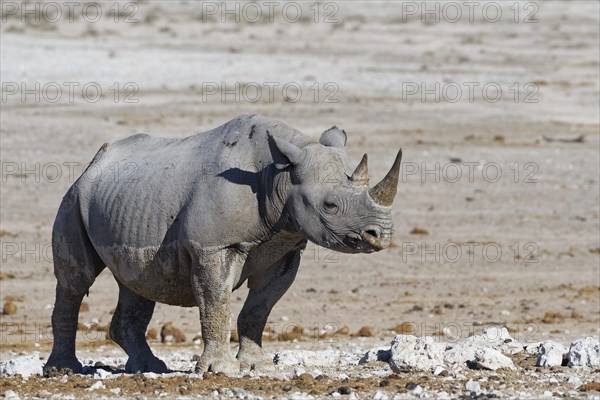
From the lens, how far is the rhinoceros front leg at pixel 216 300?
10.7 m

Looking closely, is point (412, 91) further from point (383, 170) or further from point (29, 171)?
point (29, 171)

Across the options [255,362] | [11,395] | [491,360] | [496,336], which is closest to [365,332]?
[496,336]

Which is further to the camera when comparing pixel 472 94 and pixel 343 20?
pixel 343 20

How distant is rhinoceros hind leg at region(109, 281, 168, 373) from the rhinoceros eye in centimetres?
243

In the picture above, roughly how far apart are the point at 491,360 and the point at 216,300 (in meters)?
2.13

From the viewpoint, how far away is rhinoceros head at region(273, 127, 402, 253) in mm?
10117

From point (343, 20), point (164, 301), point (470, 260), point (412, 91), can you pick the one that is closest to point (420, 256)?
point (470, 260)

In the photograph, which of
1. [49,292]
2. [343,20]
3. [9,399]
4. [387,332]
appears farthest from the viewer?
[343,20]

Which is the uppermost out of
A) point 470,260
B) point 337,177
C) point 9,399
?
point 337,177

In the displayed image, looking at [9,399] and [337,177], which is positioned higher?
[337,177]

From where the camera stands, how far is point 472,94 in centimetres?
3675

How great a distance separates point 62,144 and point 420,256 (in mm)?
9667

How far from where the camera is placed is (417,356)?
1105cm

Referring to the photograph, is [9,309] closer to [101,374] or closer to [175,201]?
[101,374]
